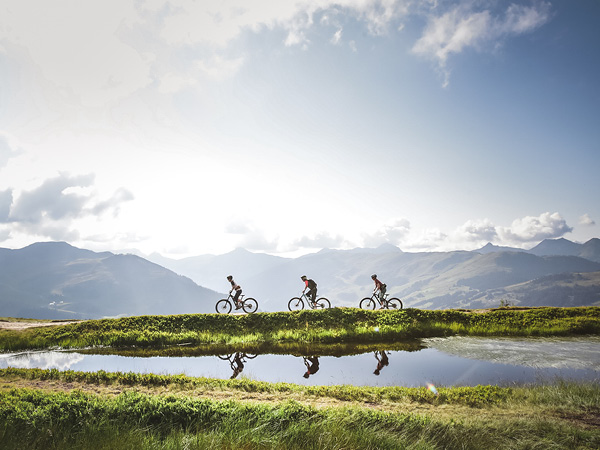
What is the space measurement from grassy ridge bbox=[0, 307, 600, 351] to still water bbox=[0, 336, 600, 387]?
2791 millimetres

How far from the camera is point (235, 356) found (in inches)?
825

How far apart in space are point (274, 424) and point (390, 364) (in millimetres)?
11007

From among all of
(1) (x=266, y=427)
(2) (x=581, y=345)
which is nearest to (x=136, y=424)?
(1) (x=266, y=427)

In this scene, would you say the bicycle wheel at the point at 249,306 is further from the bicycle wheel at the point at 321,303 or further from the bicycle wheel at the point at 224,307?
the bicycle wheel at the point at 321,303

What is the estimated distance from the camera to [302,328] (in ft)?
88.2

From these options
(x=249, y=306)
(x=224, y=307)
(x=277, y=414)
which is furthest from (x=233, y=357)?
(x=224, y=307)

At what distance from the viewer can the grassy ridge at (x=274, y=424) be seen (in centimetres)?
792

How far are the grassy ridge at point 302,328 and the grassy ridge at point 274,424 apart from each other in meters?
13.4

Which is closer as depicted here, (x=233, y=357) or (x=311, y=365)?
(x=311, y=365)

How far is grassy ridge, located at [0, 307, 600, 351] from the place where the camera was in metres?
24.6

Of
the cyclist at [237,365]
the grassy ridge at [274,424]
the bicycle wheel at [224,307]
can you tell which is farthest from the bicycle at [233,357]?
the bicycle wheel at [224,307]

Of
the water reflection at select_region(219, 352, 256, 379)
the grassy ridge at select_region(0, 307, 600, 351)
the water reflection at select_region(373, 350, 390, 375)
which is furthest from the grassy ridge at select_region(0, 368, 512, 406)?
the grassy ridge at select_region(0, 307, 600, 351)

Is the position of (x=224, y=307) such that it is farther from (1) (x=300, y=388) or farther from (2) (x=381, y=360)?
(1) (x=300, y=388)

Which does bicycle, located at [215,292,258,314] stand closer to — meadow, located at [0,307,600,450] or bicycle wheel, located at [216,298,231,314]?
bicycle wheel, located at [216,298,231,314]
